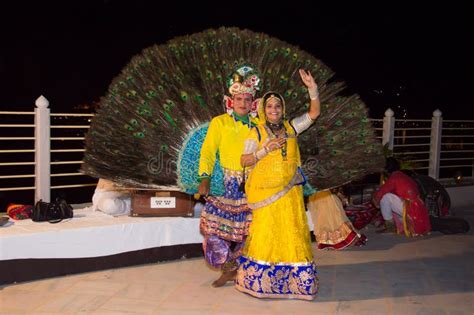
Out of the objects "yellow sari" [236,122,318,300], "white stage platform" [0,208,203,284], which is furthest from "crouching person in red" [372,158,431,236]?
"yellow sari" [236,122,318,300]

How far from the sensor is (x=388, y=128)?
30.5ft

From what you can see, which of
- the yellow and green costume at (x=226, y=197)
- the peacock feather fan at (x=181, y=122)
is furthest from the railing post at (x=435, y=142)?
the yellow and green costume at (x=226, y=197)

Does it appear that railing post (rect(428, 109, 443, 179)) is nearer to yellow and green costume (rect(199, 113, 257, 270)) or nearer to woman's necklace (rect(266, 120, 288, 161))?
yellow and green costume (rect(199, 113, 257, 270))

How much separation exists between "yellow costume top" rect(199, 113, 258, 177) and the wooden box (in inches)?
41.9

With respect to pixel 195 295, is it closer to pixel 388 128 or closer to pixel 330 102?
pixel 330 102

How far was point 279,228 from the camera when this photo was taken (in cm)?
440

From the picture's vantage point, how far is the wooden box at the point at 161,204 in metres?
5.46

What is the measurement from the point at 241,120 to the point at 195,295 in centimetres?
140

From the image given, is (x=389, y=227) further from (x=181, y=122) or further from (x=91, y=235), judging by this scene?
(x=91, y=235)

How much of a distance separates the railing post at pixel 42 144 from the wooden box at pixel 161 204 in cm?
121

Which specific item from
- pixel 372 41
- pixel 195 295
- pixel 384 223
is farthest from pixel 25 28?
pixel 195 295

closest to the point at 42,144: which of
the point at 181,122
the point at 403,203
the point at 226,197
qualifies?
the point at 181,122

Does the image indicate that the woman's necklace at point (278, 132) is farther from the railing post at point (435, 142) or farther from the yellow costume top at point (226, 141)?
the railing post at point (435, 142)

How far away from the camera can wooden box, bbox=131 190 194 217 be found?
5.46m
